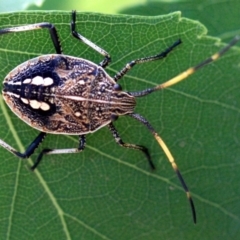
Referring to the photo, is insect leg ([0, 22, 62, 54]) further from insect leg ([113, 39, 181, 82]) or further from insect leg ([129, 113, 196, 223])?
insect leg ([129, 113, 196, 223])

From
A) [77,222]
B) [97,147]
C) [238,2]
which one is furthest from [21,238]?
[238,2]

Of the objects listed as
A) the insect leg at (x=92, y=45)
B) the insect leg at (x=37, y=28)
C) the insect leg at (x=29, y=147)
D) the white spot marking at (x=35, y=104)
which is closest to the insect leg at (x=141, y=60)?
the insect leg at (x=92, y=45)

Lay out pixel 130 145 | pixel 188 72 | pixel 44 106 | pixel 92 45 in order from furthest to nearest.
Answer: pixel 130 145, pixel 44 106, pixel 92 45, pixel 188 72

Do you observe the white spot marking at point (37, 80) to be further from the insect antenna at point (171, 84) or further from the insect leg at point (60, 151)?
the insect antenna at point (171, 84)

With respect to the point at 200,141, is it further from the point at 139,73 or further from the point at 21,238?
the point at 21,238

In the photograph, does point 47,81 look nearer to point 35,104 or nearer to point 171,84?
point 35,104

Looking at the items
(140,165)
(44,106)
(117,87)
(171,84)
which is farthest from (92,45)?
(140,165)

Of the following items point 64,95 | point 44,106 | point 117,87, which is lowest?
point 44,106
